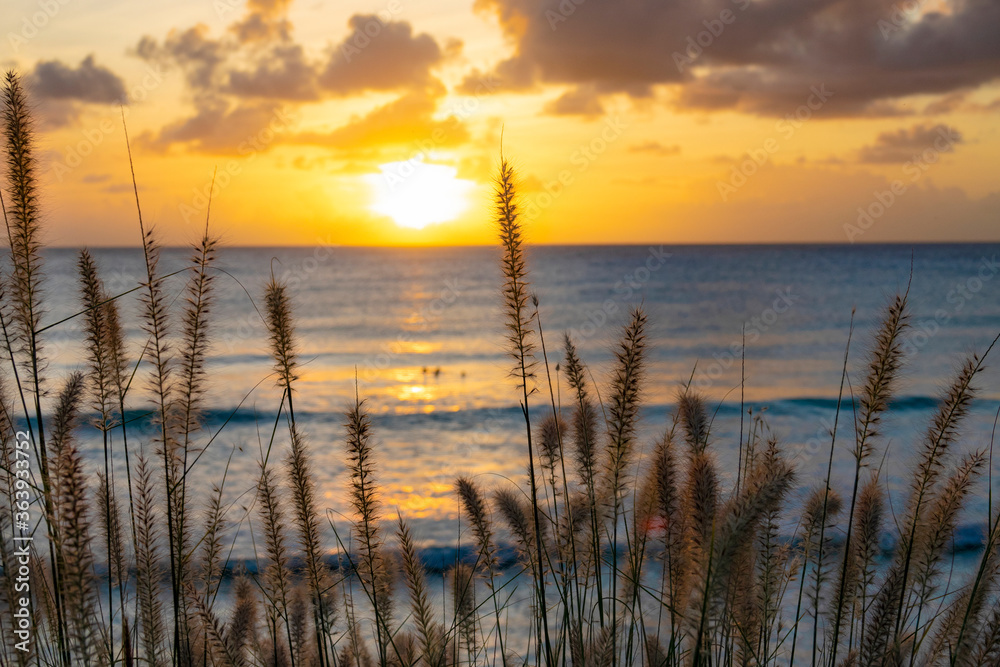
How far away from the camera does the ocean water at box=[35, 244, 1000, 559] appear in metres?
6.41

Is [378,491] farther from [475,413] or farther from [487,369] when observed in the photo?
[487,369]

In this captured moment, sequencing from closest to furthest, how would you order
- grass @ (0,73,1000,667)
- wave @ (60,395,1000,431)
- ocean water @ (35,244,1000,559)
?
grass @ (0,73,1000,667)
ocean water @ (35,244,1000,559)
wave @ (60,395,1000,431)

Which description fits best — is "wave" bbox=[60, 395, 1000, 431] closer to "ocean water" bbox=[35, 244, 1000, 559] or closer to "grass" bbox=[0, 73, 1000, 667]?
"ocean water" bbox=[35, 244, 1000, 559]

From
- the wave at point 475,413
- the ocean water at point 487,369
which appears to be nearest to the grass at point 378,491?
the ocean water at point 487,369

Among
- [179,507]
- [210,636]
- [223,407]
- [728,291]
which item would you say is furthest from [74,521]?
[728,291]

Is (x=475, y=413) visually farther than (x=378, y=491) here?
Yes

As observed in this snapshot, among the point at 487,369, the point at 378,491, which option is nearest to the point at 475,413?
the point at 487,369

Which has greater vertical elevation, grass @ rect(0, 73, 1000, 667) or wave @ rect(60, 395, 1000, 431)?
grass @ rect(0, 73, 1000, 667)

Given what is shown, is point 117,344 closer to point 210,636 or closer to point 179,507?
point 179,507

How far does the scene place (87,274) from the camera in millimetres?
2650

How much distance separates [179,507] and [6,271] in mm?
1051

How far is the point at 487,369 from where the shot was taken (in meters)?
23.7

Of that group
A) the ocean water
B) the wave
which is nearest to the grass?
the ocean water

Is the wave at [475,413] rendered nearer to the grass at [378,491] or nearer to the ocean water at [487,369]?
the ocean water at [487,369]
